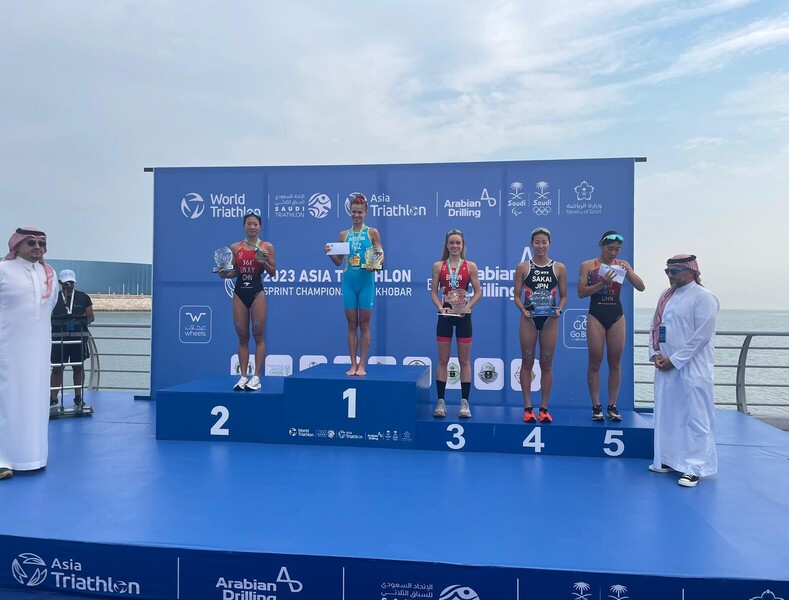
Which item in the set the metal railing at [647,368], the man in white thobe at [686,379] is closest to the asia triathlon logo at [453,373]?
the metal railing at [647,368]

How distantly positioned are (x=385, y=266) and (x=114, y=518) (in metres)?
4.29

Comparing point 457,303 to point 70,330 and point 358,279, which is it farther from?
point 70,330

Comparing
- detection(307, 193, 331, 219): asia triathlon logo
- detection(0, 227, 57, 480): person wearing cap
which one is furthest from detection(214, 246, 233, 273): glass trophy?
detection(307, 193, 331, 219): asia triathlon logo

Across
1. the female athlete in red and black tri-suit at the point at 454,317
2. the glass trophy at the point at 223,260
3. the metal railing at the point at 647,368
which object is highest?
the glass trophy at the point at 223,260

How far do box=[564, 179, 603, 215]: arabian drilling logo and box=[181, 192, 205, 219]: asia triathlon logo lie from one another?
189 inches

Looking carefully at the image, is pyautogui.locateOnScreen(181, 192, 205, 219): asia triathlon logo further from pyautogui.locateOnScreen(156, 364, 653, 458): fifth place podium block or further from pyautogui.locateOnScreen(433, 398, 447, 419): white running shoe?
pyautogui.locateOnScreen(433, 398, 447, 419): white running shoe

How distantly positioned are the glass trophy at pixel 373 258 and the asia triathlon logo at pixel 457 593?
3.02 m

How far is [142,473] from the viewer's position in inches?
146

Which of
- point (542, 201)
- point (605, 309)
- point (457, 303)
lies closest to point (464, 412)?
point (457, 303)

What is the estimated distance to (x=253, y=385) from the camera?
16.5ft

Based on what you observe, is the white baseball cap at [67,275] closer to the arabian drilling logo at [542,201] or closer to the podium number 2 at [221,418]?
the podium number 2 at [221,418]

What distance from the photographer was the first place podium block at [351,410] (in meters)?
4.50

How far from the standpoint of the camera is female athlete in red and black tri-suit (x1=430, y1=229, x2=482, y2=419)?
15.4 feet

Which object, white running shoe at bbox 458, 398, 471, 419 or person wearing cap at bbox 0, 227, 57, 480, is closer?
person wearing cap at bbox 0, 227, 57, 480
